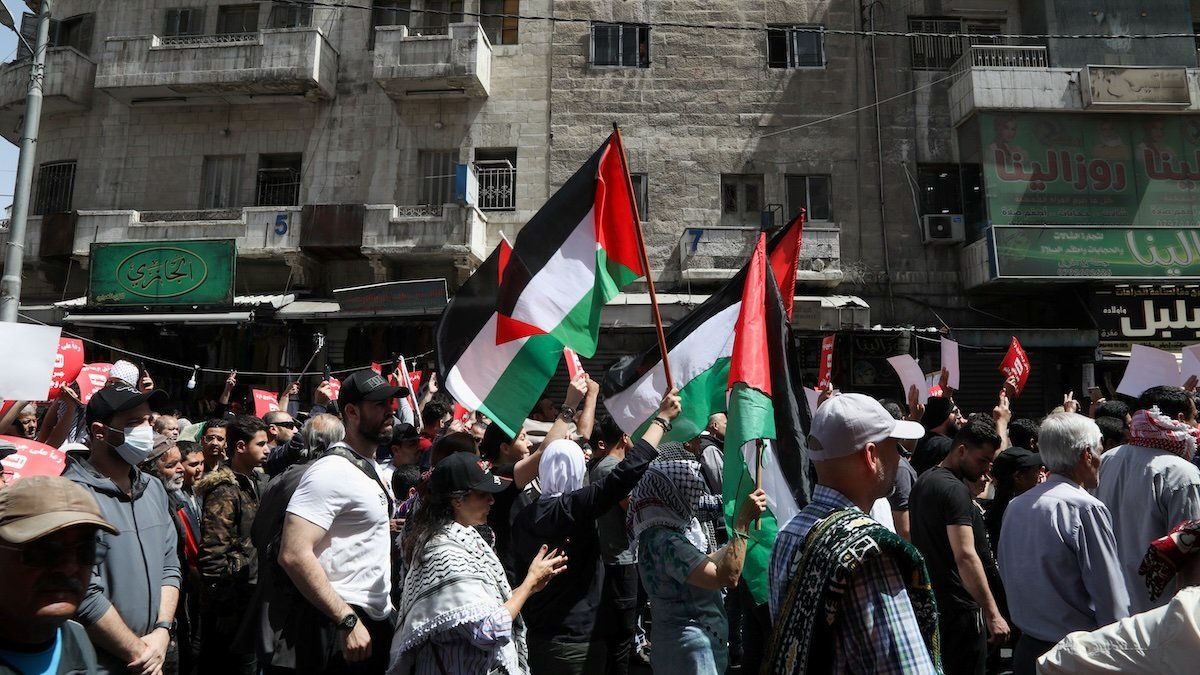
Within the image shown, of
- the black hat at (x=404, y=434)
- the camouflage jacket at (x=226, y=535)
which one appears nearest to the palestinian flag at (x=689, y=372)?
the black hat at (x=404, y=434)

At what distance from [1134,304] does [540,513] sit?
54.5ft

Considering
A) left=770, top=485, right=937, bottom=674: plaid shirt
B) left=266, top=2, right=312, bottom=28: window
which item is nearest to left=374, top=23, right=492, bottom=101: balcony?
left=266, top=2, right=312, bottom=28: window

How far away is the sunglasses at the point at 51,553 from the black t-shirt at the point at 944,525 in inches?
162

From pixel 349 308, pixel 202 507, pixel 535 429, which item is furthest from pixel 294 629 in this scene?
pixel 349 308

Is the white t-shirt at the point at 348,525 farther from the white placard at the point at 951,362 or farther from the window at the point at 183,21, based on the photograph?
the window at the point at 183,21

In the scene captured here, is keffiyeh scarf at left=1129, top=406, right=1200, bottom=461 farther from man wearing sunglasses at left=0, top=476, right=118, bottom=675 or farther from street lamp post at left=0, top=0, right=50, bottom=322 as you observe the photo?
street lamp post at left=0, top=0, right=50, bottom=322

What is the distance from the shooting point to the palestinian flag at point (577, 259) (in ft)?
15.9

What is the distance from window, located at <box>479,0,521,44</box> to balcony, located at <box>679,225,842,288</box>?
20.8 ft

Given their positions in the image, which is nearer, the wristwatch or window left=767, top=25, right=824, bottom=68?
the wristwatch

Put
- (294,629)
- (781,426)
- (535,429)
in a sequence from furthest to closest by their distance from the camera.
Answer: (535,429) < (781,426) < (294,629)

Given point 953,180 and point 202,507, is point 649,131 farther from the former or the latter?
point 202,507

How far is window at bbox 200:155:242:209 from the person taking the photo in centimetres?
1883

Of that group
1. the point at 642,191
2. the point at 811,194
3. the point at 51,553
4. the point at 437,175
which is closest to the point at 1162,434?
the point at 51,553

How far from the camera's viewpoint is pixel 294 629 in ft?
11.5
